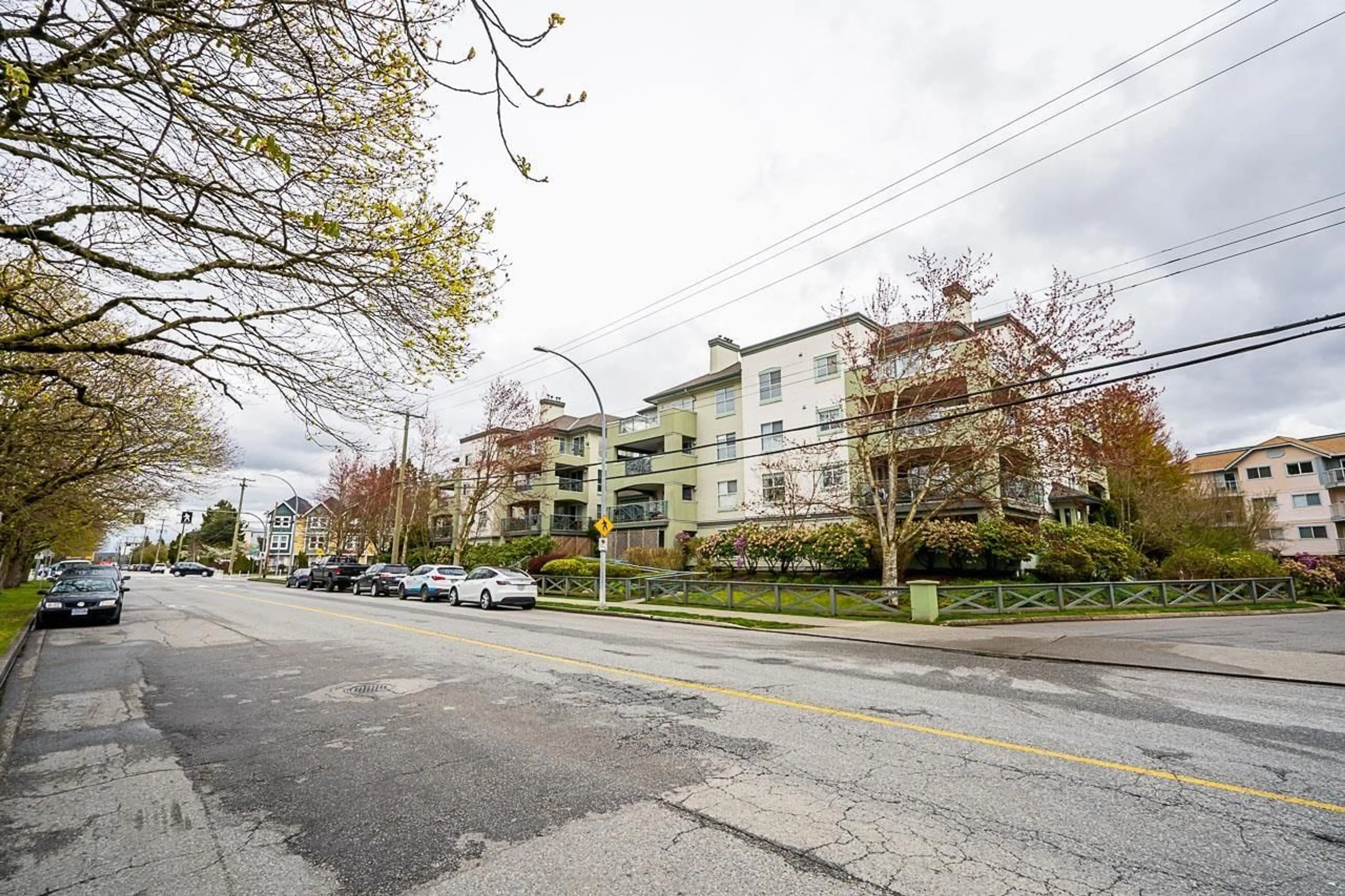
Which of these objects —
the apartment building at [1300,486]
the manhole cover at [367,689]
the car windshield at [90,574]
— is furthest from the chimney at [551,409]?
the apartment building at [1300,486]

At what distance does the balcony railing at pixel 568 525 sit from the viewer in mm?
43875

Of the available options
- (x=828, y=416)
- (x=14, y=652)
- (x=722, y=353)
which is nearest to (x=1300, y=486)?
(x=828, y=416)

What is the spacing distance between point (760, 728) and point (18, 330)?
1396 centimetres

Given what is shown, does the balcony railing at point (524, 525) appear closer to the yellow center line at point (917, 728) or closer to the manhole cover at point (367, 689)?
the yellow center line at point (917, 728)

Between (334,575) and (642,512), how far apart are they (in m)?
17.8

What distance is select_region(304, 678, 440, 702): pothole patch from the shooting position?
7.42 m

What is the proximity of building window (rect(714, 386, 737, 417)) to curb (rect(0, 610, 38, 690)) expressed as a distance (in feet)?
97.7

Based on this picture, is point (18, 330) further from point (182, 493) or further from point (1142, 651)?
point (1142, 651)

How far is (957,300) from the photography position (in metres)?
21.4

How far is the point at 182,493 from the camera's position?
2278 cm

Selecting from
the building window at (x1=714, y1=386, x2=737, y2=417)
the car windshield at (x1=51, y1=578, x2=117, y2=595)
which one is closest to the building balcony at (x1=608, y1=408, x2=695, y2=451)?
the building window at (x1=714, y1=386, x2=737, y2=417)

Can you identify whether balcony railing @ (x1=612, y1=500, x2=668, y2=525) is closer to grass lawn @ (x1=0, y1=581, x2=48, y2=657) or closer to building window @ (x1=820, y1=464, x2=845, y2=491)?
building window @ (x1=820, y1=464, x2=845, y2=491)

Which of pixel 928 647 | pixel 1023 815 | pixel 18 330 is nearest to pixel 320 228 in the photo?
pixel 1023 815

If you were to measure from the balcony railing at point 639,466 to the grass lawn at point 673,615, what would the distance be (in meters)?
15.1
